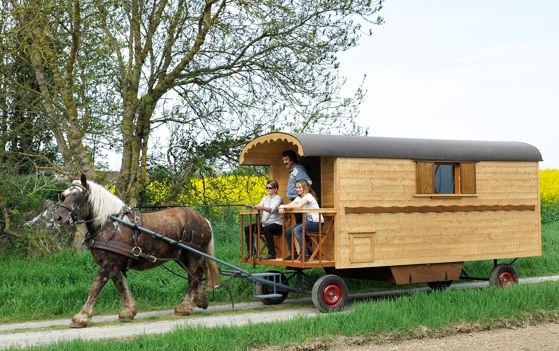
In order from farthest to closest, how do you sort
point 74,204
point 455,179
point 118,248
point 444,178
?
point 455,179, point 444,178, point 118,248, point 74,204

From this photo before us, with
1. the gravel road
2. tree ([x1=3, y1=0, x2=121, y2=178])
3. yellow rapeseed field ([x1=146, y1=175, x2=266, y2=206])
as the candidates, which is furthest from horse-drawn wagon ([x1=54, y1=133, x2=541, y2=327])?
tree ([x1=3, y1=0, x2=121, y2=178])

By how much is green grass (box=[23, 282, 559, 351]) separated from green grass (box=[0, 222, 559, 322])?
3399 millimetres

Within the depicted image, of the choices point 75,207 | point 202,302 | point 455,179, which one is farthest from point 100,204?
point 455,179

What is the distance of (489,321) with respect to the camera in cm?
1020

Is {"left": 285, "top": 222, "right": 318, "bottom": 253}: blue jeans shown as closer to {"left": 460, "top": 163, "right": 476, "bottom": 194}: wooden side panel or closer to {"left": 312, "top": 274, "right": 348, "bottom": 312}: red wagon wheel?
{"left": 312, "top": 274, "right": 348, "bottom": 312}: red wagon wheel

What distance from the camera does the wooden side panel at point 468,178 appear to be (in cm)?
1362

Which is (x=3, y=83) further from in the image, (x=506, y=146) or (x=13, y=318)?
(x=506, y=146)

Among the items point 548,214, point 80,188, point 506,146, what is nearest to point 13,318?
point 80,188

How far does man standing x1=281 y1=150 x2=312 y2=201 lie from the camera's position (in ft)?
41.7

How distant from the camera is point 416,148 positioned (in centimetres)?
1302

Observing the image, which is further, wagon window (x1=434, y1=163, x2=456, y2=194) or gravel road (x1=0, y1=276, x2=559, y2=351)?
wagon window (x1=434, y1=163, x2=456, y2=194)

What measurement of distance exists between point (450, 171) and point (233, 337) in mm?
6122

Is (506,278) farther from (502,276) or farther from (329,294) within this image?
(329,294)

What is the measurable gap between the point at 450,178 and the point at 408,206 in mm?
1124
